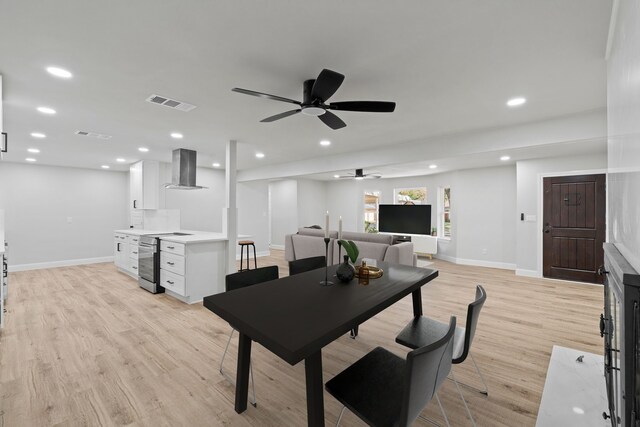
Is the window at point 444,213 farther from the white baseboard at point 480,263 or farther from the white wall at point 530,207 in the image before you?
the white wall at point 530,207

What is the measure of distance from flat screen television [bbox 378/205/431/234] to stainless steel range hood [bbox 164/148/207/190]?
538cm

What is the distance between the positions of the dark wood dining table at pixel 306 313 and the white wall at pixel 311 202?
6876 mm

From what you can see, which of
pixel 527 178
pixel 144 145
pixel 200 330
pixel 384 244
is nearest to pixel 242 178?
pixel 144 145

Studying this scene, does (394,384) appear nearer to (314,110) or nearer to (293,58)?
(314,110)

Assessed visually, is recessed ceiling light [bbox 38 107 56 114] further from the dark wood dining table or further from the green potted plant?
the green potted plant

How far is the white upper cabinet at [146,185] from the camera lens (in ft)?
20.5

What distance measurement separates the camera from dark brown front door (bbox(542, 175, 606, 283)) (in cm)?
489

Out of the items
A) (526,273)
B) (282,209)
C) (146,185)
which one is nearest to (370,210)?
(282,209)

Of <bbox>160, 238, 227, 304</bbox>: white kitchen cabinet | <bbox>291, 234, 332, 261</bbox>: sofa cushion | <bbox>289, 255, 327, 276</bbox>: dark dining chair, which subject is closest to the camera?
<bbox>289, 255, 327, 276</bbox>: dark dining chair

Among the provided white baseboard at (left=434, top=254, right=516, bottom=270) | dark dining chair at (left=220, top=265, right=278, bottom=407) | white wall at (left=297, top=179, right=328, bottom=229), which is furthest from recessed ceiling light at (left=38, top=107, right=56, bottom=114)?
white baseboard at (left=434, top=254, right=516, bottom=270)

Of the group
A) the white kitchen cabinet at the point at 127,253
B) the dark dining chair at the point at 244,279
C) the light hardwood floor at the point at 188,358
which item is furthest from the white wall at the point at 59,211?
the dark dining chair at the point at 244,279

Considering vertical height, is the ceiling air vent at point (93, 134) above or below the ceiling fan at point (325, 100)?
above

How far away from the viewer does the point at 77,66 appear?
2.28 m

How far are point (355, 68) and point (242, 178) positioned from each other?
604 cm
